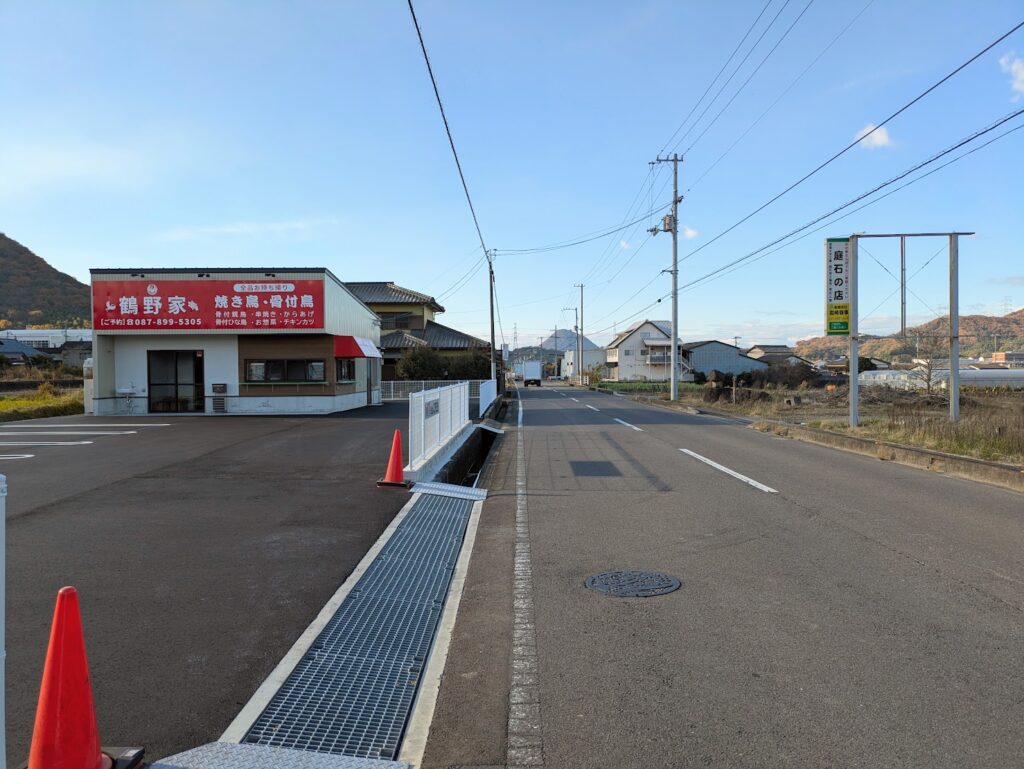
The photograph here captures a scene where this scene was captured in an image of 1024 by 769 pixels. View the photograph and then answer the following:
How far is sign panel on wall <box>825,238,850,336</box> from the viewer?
19.0 meters

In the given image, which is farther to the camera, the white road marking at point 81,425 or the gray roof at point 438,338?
the gray roof at point 438,338

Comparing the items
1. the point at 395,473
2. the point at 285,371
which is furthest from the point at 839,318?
the point at 285,371

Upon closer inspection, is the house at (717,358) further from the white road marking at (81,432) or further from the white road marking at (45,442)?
the white road marking at (45,442)

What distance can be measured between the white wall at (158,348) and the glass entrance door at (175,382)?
34 cm

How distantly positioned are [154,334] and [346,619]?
25.3m

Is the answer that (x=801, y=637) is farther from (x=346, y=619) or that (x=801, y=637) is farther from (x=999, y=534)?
(x=999, y=534)

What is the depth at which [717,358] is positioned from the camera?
90250 millimetres

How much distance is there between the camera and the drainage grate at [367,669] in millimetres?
3527

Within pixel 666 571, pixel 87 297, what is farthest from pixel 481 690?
pixel 87 297

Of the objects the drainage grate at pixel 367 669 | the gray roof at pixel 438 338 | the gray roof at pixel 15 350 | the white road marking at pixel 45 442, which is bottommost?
the drainage grate at pixel 367 669

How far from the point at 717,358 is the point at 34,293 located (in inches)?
3665

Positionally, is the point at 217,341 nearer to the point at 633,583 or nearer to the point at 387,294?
the point at 633,583

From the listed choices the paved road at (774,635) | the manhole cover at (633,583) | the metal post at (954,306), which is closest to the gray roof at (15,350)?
the metal post at (954,306)

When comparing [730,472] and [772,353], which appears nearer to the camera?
[730,472]
